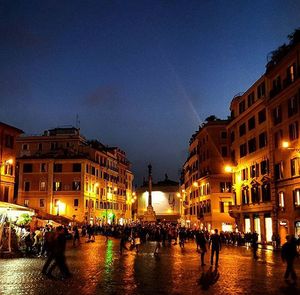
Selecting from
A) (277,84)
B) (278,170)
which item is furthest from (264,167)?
(277,84)

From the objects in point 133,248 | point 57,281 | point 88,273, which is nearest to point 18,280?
point 57,281

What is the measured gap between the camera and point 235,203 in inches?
2298

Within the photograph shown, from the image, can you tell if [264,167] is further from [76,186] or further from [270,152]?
[76,186]

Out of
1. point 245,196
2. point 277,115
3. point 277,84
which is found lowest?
point 245,196

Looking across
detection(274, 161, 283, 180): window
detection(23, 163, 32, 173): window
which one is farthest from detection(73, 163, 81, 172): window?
detection(274, 161, 283, 180): window

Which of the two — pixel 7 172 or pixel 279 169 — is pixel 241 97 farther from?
pixel 7 172

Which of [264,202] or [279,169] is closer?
Result: [279,169]

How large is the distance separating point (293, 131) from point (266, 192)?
900cm

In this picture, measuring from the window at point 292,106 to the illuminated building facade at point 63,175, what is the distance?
47879mm

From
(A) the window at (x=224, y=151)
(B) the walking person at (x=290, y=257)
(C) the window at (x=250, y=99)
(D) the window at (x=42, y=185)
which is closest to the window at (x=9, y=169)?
(D) the window at (x=42, y=185)

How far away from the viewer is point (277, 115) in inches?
1747

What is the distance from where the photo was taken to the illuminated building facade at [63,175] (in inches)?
3250

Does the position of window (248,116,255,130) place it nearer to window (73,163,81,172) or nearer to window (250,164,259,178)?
window (250,164,259,178)

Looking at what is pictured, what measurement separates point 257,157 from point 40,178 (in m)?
46.6
